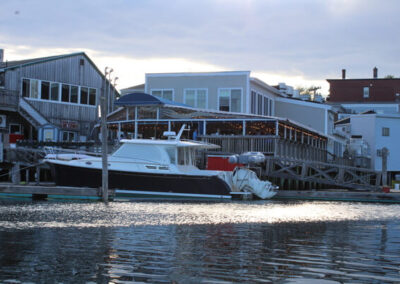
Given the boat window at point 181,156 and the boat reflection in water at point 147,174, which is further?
the boat window at point 181,156

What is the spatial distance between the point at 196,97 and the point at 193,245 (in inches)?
1268

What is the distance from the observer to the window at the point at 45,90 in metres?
44.3

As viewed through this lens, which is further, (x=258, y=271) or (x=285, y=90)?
(x=285, y=90)

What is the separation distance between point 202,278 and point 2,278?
359 cm

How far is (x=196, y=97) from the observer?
46.7 metres

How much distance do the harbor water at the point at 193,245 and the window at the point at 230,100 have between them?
820 inches

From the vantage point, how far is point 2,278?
10812 millimetres

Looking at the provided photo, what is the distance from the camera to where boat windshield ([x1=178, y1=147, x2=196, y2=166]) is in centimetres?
3152

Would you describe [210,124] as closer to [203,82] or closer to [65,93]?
[203,82]

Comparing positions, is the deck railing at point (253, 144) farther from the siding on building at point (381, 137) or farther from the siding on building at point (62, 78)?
the siding on building at point (381, 137)

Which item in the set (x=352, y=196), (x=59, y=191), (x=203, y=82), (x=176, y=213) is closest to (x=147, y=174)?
(x=59, y=191)

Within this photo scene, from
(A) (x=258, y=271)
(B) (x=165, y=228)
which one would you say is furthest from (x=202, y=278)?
(B) (x=165, y=228)

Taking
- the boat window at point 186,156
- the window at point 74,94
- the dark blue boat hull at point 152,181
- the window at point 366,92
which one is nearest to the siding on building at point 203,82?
the window at point 74,94

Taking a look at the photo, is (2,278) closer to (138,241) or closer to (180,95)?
(138,241)
